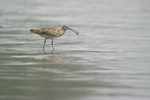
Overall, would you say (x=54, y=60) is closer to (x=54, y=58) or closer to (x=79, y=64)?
(x=54, y=58)

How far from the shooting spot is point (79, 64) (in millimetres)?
11523

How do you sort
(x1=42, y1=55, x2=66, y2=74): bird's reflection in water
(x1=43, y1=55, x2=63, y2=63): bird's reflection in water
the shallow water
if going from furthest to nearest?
(x1=43, y1=55, x2=63, y2=63): bird's reflection in water, (x1=42, y1=55, x2=66, y2=74): bird's reflection in water, the shallow water

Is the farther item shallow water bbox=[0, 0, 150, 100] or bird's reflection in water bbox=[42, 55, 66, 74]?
bird's reflection in water bbox=[42, 55, 66, 74]

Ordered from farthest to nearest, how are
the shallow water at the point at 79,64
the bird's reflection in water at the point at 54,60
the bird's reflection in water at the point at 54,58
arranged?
the bird's reflection in water at the point at 54,58 < the bird's reflection in water at the point at 54,60 < the shallow water at the point at 79,64

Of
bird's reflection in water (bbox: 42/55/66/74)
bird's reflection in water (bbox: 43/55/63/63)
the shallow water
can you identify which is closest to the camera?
the shallow water

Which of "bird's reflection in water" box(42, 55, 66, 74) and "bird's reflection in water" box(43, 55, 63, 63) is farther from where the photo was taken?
"bird's reflection in water" box(43, 55, 63, 63)

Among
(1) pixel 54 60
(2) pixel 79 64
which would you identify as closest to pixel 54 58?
(1) pixel 54 60

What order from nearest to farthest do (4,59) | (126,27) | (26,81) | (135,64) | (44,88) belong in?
(44,88) → (26,81) → (135,64) → (4,59) → (126,27)

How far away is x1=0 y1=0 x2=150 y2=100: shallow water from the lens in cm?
830

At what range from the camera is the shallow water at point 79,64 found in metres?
8.30

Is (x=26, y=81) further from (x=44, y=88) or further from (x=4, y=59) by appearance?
(x=4, y=59)

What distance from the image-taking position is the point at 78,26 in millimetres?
21953

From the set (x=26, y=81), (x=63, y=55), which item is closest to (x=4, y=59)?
(x=63, y=55)

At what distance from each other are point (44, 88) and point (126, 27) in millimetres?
13343
